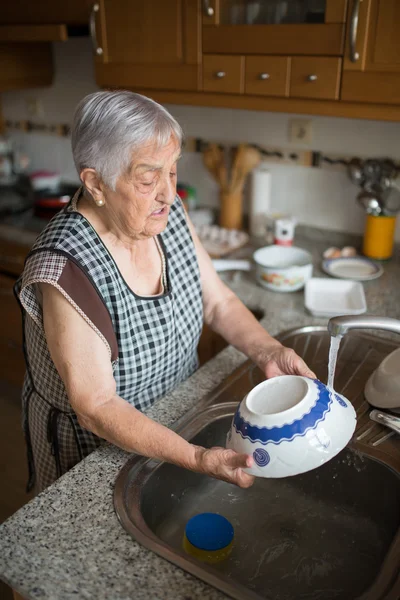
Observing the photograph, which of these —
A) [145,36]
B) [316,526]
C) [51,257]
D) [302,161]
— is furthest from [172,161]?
[302,161]

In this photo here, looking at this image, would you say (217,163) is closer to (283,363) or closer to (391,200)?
(391,200)

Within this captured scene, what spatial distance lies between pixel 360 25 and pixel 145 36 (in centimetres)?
68

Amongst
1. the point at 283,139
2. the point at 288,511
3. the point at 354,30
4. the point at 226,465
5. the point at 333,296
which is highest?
the point at 354,30

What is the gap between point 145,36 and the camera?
175cm

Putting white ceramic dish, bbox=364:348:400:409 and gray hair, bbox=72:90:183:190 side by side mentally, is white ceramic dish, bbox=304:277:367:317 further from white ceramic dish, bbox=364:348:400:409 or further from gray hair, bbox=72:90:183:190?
gray hair, bbox=72:90:183:190

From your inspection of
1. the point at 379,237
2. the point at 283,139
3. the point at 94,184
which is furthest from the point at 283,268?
the point at 94,184

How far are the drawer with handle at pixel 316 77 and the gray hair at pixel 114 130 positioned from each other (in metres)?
0.64

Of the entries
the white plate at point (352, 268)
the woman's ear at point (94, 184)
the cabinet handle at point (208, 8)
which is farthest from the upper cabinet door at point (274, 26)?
the woman's ear at point (94, 184)

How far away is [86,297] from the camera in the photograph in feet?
3.32

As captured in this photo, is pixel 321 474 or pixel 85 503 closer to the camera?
pixel 85 503

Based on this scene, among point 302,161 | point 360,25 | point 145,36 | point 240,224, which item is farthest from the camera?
point 240,224

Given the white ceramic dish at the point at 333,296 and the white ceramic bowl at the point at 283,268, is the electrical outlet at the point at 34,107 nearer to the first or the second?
the white ceramic bowl at the point at 283,268

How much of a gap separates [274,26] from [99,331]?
3.25 feet

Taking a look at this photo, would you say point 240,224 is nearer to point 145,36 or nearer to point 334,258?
point 334,258
